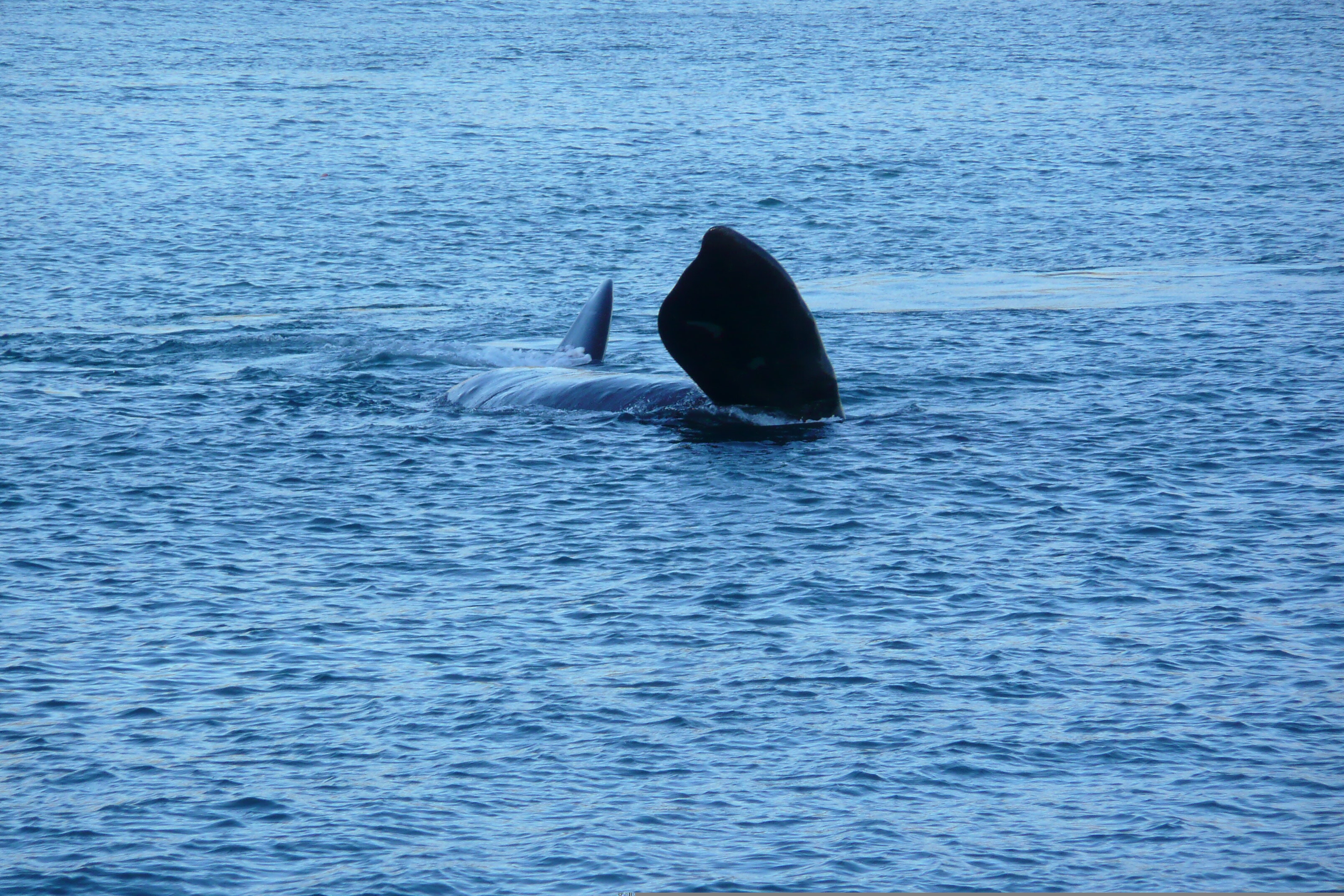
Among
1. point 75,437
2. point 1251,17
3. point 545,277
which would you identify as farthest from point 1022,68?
point 75,437

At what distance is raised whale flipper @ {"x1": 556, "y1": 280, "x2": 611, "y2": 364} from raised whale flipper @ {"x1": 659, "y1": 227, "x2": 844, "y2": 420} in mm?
5719

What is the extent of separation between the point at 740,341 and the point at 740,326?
0.68 ft

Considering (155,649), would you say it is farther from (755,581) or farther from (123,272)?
(123,272)

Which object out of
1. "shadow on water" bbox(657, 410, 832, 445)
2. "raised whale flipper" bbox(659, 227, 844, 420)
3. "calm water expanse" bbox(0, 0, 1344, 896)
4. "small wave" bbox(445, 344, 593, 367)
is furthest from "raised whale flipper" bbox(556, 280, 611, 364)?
"raised whale flipper" bbox(659, 227, 844, 420)

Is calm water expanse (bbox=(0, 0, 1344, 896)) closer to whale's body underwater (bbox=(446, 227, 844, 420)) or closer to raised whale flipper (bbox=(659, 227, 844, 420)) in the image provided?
whale's body underwater (bbox=(446, 227, 844, 420))

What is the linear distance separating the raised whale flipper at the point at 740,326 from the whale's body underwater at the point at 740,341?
0.04 ft

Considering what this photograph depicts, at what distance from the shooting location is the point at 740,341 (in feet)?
73.8

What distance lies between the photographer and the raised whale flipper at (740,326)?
72.1 ft

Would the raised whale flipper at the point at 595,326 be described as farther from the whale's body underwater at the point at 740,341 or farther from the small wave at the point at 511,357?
the whale's body underwater at the point at 740,341

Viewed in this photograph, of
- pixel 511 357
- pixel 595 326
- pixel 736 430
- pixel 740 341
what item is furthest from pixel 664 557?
pixel 511 357

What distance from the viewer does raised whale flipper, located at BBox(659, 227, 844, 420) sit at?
22.0 metres

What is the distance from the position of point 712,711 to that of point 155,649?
5592 mm

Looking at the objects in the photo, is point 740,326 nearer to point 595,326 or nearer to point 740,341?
point 740,341

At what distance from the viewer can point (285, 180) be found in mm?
54375
